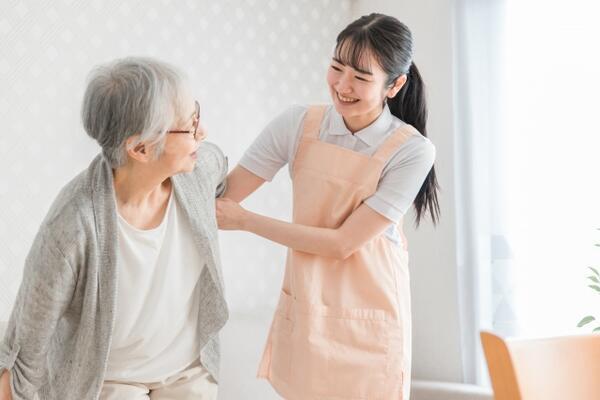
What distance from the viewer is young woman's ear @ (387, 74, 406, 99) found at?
6.81ft

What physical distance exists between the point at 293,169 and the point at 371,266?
13.5 inches

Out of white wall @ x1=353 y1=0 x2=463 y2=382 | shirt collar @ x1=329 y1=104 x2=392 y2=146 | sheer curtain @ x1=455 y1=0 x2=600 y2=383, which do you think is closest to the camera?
shirt collar @ x1=329 y1=104 x2=392 y2=146

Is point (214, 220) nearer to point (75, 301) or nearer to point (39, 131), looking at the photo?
point (75, 301)

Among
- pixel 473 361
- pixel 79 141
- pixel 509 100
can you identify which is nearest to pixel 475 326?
pixel 473 361

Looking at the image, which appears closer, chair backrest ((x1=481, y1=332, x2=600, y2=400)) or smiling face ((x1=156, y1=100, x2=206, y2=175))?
chair backrest ((x1=481, y1=332, x2=600, y2=400))

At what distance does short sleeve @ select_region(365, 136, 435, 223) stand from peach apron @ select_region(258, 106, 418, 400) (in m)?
0.02

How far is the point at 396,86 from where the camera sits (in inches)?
82.3

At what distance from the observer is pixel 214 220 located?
Answer: 6.27ft

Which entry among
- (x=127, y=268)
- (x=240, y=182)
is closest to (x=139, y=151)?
(x=127, y=268)

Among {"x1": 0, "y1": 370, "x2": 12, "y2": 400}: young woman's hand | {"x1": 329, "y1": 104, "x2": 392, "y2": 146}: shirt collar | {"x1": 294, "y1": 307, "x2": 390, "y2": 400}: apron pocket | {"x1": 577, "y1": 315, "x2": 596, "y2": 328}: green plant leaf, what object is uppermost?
{"x1": 329, "y1": 104, "x2": 392, "y2": 146}: shirt collar

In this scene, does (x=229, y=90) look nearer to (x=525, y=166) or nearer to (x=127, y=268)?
(x=525, y=166)

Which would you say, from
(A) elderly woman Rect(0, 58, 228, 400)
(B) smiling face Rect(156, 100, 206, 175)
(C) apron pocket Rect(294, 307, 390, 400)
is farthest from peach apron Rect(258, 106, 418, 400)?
(B) smiling face Rect(156, 100, 206, 175)

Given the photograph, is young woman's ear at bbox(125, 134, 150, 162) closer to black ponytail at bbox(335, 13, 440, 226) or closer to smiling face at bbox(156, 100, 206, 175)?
smiling face at bbox(156, 100, 206, 175)

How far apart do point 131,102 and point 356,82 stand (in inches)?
24.4
